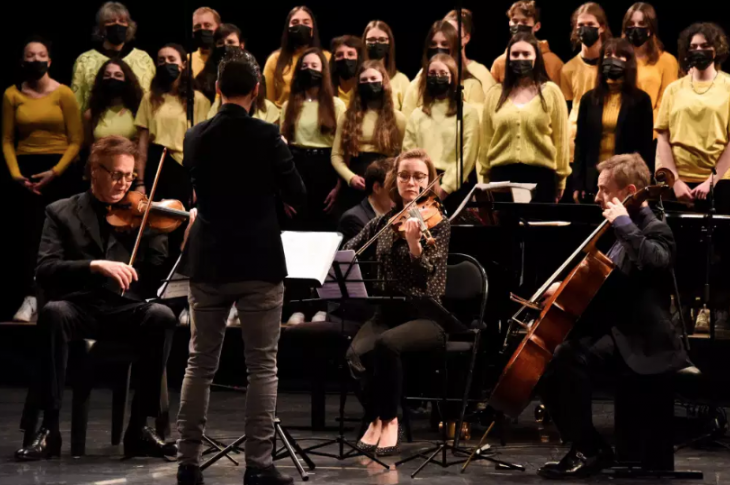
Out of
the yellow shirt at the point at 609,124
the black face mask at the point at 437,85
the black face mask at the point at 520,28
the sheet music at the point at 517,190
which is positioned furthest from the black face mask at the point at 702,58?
Result: the sheet music at the point at 517,190

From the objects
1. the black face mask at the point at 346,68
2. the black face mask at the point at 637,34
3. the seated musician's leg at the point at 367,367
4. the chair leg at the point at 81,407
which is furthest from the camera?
the black face mask at the point at 346,68

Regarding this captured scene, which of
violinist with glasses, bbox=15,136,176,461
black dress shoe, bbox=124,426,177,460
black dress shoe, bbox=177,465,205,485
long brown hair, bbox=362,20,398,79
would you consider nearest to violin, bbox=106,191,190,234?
violinist with glasses, bbox=15,136,176,461

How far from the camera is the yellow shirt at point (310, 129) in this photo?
6516 mm

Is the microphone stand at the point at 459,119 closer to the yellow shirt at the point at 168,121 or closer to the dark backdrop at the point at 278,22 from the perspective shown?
the yellow shirt at the point at 168,121

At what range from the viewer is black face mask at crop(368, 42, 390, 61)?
679cm

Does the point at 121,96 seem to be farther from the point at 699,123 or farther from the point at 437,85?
the point at 699,123

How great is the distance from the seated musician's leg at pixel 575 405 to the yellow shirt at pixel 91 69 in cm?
366

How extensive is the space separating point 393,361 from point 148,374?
967 millimetres

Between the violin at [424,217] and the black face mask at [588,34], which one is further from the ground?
the black face mask at [588,34]

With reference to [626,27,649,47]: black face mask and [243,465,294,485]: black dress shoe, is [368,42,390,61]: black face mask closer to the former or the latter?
[626,27,649,47]: black face mask

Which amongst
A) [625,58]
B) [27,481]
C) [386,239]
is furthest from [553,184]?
[27,481]

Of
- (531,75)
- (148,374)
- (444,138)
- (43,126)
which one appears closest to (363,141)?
(444,138)

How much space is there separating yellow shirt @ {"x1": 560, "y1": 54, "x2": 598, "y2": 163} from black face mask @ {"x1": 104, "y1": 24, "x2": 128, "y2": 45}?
8.65 ft

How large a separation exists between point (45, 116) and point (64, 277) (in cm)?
230
